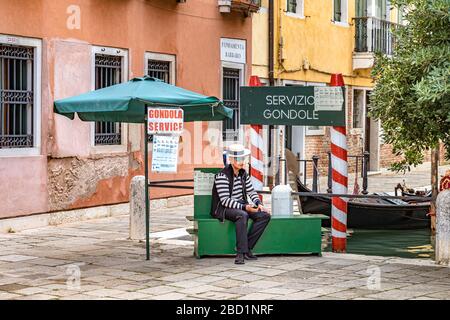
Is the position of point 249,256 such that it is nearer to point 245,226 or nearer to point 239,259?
point 239,259

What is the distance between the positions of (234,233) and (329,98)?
7.23 ft

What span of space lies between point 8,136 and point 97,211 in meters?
2.45

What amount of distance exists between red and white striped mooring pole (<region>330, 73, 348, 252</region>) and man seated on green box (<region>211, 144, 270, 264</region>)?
131cm

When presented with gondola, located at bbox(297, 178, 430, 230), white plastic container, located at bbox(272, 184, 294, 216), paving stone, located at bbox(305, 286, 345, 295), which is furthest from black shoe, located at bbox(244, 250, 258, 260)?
gondola, located at bbox(297, 178, 430, 230)

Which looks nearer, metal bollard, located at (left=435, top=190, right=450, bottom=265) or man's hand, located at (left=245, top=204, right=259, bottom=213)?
metal bollard, located at (left=435, top=190, right=450, bottom=265)

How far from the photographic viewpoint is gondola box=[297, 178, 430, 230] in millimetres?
14648

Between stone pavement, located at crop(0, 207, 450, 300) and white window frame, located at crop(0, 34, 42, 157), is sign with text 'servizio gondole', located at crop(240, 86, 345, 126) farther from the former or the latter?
white window frame, located at crop(0, 34, 42, 157)

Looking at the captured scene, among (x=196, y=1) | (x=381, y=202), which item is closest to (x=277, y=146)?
(x=196, y=1)

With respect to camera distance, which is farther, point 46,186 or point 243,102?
point 46,186

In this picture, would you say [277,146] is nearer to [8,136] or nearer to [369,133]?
[369,133]

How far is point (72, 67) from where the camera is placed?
15164 millimetres

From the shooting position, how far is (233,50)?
2016 centimetres

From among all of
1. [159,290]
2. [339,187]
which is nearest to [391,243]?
[339,187]
